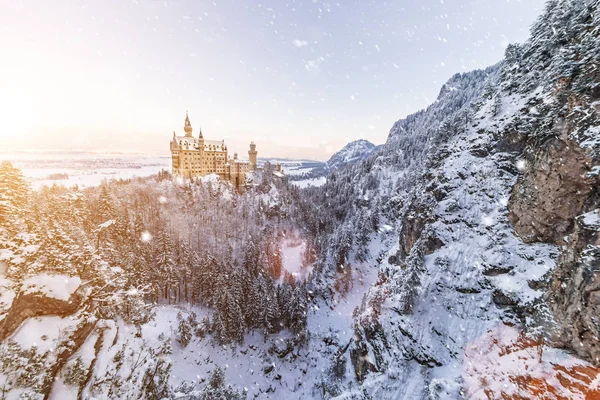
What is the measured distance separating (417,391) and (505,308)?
13351 millimetres

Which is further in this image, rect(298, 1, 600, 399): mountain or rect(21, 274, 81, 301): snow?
rect(298, 1, 600, 399): mountain

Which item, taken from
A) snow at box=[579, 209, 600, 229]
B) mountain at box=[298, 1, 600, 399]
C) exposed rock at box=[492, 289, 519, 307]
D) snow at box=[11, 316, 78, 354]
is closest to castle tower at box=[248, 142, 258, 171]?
mountain at box=[298, 1, 600, 399]

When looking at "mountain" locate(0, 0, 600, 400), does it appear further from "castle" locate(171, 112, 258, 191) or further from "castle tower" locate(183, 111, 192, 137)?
"castle tower" locate(183, 111, 192, 137)

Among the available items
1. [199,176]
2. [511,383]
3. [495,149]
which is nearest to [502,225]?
[495,149]

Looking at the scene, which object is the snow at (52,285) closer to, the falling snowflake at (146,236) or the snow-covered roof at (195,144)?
the falling snowflake at (146,236)

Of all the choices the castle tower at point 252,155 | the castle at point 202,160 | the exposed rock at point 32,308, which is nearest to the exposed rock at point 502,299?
the exposed rock at point 32,308

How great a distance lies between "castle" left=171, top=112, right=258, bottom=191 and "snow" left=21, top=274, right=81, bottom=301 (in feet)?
240

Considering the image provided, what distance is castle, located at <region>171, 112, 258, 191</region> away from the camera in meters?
87.5

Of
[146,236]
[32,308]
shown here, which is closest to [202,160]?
[146,236]

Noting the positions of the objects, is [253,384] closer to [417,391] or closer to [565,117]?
[417,391]

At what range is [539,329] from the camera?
20328 millimetres

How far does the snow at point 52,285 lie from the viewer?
18028 millimetres

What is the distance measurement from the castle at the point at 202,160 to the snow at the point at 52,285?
7313 cm

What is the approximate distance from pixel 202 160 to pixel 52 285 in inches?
3153
